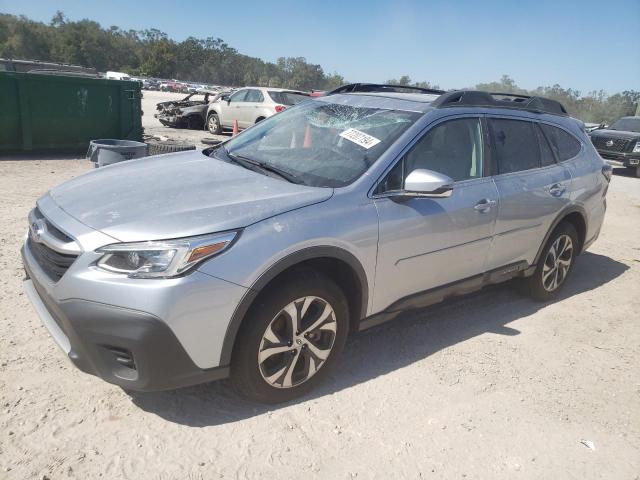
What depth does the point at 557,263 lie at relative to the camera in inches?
186

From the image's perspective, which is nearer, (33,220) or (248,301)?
(248,301)

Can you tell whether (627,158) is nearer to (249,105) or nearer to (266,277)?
(249,105)

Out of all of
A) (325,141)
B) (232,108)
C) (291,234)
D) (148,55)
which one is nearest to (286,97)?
(232,108)

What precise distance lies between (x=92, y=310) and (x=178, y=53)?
419ft

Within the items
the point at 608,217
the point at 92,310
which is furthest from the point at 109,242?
the point at 608,217

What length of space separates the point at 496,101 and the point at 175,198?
8.73ft

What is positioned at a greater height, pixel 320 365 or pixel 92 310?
pixel 92 310

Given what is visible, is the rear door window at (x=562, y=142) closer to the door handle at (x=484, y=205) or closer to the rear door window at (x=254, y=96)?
the door handle at (x=484, y=205)

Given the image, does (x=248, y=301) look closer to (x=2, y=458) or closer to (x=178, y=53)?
(x=2, y=458)

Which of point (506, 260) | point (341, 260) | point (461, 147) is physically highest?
point (461, 147)

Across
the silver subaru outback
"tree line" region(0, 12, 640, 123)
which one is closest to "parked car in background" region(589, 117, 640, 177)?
the silver subaru outback

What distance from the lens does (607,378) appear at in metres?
3.58

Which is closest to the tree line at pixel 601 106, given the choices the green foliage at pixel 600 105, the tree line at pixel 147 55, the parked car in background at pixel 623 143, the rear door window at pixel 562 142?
the green foliage at pixel 600 105

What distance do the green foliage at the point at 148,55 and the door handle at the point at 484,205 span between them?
305 ft
